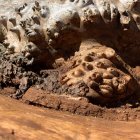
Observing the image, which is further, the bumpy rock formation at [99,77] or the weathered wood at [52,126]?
the bumpy rock formation at [99,77]

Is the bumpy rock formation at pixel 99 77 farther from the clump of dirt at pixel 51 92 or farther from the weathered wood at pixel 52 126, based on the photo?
the weathered wood at pixel 52 126

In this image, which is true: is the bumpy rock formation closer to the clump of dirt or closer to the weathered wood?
the clump of dirt

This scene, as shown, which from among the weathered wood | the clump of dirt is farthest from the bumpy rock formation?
the weathered wood

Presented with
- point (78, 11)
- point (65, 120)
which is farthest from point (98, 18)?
point (65, 120)

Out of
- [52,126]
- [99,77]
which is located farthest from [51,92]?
[52,126]

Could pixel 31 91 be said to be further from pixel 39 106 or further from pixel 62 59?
pixel 62 59

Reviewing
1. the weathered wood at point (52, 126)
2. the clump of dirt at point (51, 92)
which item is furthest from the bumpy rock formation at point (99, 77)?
the weathered wood at point (52, 126)
